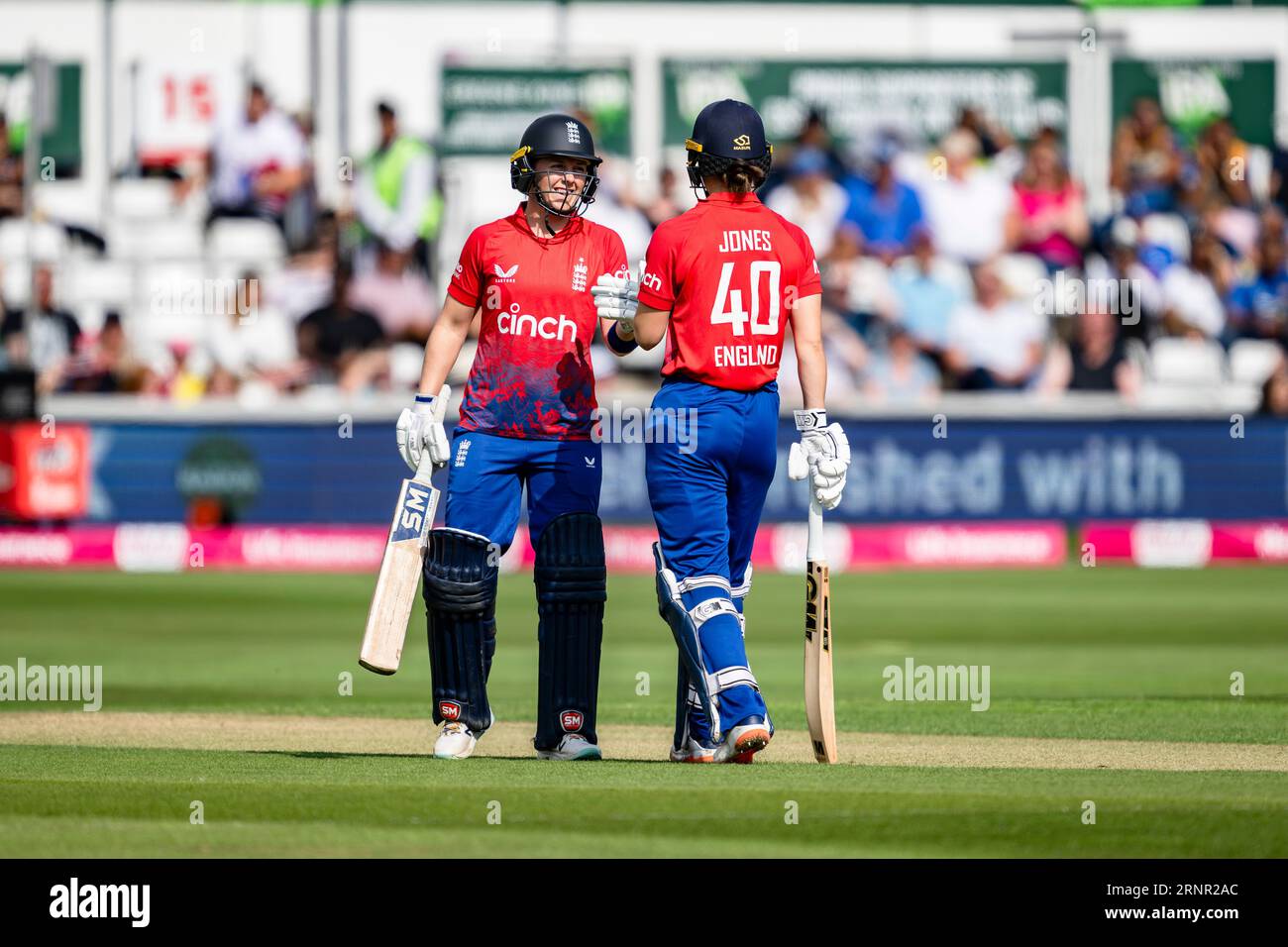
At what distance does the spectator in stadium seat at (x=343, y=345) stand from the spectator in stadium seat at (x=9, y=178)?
3867 mm

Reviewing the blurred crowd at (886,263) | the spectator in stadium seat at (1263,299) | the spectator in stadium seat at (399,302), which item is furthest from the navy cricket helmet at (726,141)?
the spectator in stadium seat at (1263,299)

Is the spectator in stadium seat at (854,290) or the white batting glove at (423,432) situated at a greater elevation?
the spectator in stadium seat at (854,290)

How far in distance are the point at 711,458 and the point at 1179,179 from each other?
16.7 metres

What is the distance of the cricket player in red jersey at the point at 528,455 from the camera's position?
827cm

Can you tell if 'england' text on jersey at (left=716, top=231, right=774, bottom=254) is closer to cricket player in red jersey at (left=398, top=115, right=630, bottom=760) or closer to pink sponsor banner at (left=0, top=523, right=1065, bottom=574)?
cricket player in red jersey at (left=398, top=115, right=630, bottom=760)

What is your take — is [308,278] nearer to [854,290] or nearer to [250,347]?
[250,347]

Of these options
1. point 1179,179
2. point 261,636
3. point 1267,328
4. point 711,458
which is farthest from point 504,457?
point 1179,179

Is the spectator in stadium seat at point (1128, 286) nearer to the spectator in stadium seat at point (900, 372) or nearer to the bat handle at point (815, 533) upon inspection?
the spectator in stadium seat at point (900, 372)

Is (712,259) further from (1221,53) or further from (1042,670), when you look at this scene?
(1221,53)

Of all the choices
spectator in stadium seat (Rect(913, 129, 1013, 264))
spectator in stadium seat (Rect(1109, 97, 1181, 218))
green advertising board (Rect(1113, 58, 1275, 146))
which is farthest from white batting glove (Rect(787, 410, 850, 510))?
green advertising board (Rect(1113, 58, 1275, 146))

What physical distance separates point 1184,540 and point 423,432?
13168 mm

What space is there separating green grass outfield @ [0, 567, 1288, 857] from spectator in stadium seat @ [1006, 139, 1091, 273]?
4002mm

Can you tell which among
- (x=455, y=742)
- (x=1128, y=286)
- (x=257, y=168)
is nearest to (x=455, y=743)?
(x=455, y=742)

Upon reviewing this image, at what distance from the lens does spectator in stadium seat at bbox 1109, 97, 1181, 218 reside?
23.2m
